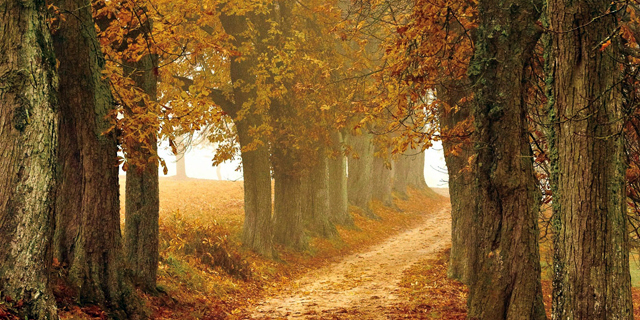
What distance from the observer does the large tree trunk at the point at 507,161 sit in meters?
7.38

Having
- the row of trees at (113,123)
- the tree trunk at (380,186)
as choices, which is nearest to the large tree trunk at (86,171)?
the row of trees at (113,123)

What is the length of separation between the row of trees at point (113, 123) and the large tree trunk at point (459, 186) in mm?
2031

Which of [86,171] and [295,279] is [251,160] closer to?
[295,279]

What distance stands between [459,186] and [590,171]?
6720 mm

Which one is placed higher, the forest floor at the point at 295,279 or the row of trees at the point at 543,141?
the row of trees at the point at 543,141

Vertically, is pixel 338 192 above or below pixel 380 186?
below

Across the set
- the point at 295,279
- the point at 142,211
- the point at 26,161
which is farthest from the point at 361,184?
the point at 26,161

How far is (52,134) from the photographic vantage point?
5570 millimetres

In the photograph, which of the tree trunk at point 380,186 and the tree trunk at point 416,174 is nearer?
the tree trunk at point 380,186

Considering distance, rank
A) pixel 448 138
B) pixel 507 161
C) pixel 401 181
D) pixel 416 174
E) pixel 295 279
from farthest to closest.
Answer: pixel 416 174, pixel 401 181, pixel 295 279, pixel 448 138, pixel 507 161

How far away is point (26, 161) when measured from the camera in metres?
5.32

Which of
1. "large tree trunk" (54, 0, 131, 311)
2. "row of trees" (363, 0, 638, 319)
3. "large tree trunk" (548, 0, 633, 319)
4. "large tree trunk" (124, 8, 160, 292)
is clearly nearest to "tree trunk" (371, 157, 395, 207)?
"row of trees" (363, 0, 638, 319)

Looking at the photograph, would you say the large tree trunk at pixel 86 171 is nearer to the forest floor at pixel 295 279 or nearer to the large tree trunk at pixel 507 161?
the forest floor at pixel 295 279

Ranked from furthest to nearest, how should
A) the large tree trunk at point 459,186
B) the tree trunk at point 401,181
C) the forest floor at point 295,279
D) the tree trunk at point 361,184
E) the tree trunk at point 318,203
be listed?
the tree trunk at point 401,181, the tree trunk at point 361,184, the tree trunk at point 318,203, the large tree trunk at point 459,186, the forest floor at point 295,279
